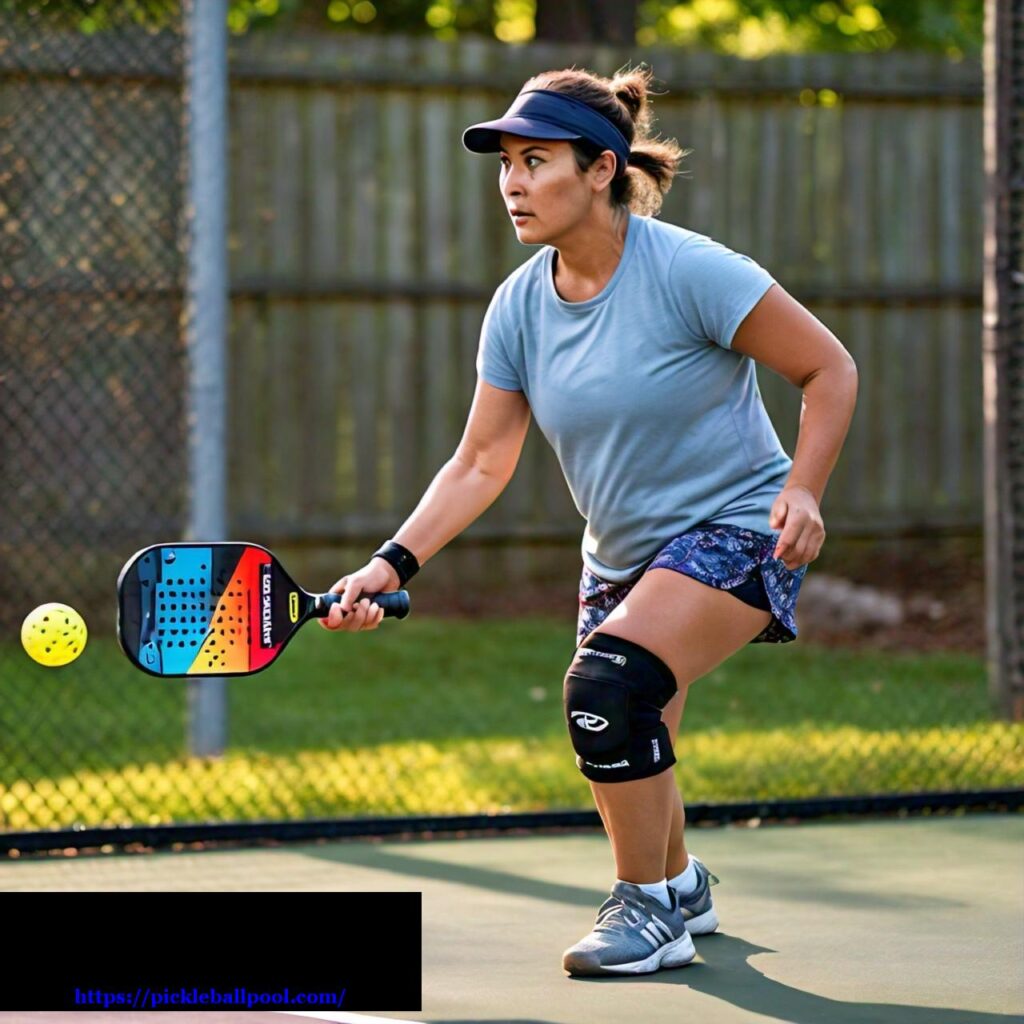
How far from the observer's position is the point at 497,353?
409 cm

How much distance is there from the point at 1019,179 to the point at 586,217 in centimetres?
344

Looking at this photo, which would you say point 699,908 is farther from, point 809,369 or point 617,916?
point 809,369

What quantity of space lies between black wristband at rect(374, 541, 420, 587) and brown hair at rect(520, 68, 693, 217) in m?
0.79

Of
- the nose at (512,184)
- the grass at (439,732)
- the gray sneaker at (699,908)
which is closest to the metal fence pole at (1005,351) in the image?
the grass at (439,732)

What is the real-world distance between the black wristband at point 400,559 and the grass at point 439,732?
1859mm

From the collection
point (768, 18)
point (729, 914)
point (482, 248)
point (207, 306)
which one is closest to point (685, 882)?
point (729, 914)

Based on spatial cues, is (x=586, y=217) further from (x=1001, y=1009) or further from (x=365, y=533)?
(x=365, y=533)

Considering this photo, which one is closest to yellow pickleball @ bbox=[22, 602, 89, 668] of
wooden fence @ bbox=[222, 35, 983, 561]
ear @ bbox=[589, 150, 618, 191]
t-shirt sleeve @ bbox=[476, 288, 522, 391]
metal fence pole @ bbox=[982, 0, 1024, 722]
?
t-shirt sleeve @ bbox=[476, 288, 522, 391]

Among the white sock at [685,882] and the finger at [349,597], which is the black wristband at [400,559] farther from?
the white sock at [685,882]

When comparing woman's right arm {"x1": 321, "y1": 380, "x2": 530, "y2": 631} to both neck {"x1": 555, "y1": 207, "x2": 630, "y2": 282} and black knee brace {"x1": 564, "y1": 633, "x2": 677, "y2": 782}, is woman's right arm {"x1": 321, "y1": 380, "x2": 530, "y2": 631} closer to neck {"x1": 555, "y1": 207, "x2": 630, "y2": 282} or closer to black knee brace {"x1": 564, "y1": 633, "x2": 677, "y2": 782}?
neck {"x1": 555, "y1": 207, "x2": 630, "y2": 282}

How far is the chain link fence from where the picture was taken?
19.8 ft

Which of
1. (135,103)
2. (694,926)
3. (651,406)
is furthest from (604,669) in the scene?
(135,103)

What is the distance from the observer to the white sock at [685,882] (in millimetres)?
4199

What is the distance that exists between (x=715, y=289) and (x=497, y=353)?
51 centimetres
